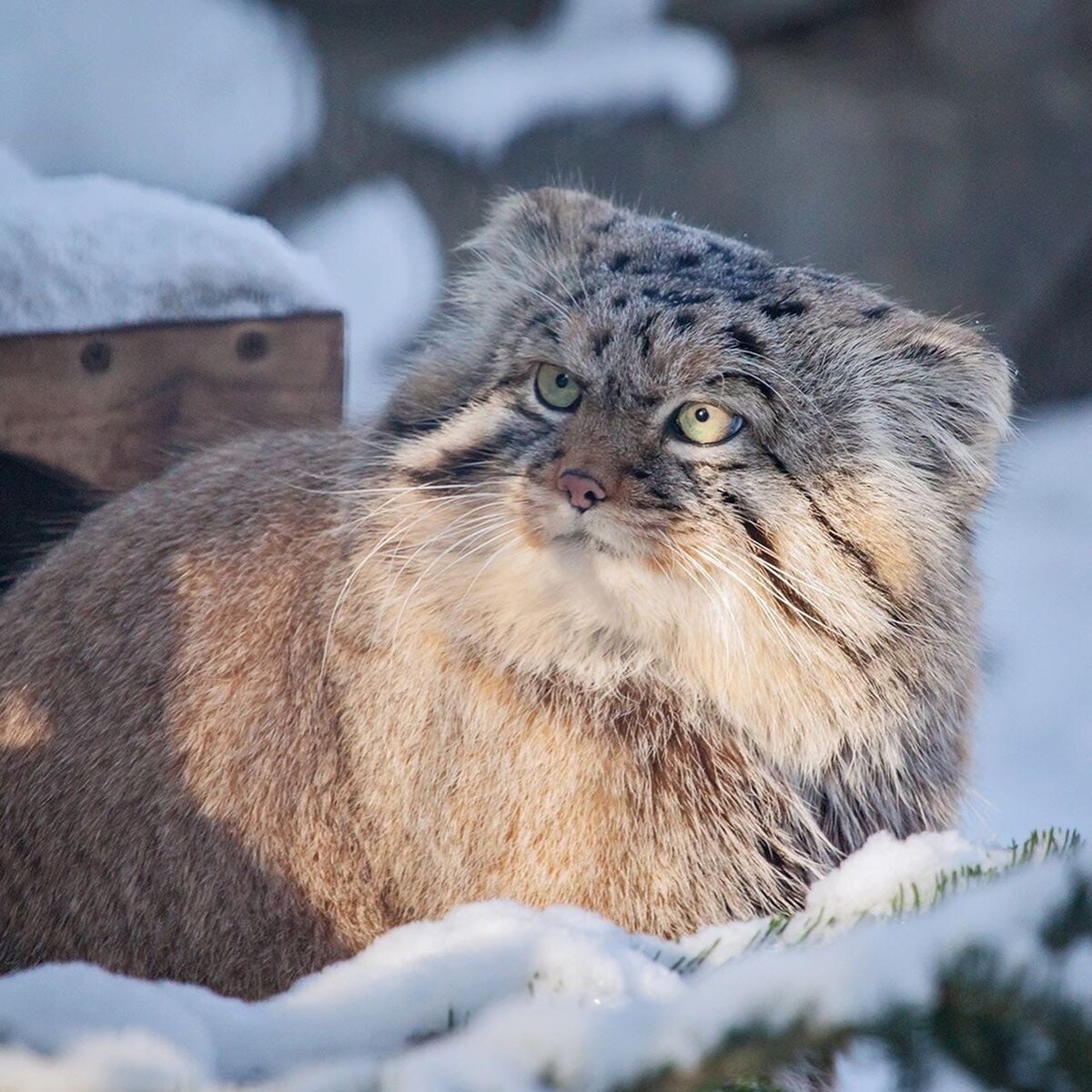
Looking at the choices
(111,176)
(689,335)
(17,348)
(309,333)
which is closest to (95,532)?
(17,348)

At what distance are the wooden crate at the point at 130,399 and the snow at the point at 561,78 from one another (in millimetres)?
1550

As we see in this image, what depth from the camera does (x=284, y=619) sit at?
2771mm

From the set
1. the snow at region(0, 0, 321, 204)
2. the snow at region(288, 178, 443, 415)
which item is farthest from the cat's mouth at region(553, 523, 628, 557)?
the snow at region(0, 0, 321, 204)

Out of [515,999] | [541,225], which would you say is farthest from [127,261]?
[515,999]

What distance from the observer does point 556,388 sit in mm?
2510

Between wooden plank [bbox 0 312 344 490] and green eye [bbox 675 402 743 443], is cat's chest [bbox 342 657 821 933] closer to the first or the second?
green eye [bbox 675 402 743 443]

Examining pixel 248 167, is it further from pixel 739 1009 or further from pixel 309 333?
pixel 739 1009

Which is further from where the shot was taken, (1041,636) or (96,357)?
(1041,636)

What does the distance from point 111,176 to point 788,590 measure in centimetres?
→ 215

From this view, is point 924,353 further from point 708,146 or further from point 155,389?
point 708,146

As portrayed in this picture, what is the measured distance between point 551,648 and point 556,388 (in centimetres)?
47

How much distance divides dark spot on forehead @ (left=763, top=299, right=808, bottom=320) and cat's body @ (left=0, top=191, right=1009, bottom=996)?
1cm

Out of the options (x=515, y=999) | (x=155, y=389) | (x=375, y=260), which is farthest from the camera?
(x=375, y=260)

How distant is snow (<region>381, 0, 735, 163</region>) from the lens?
4.90 metres
